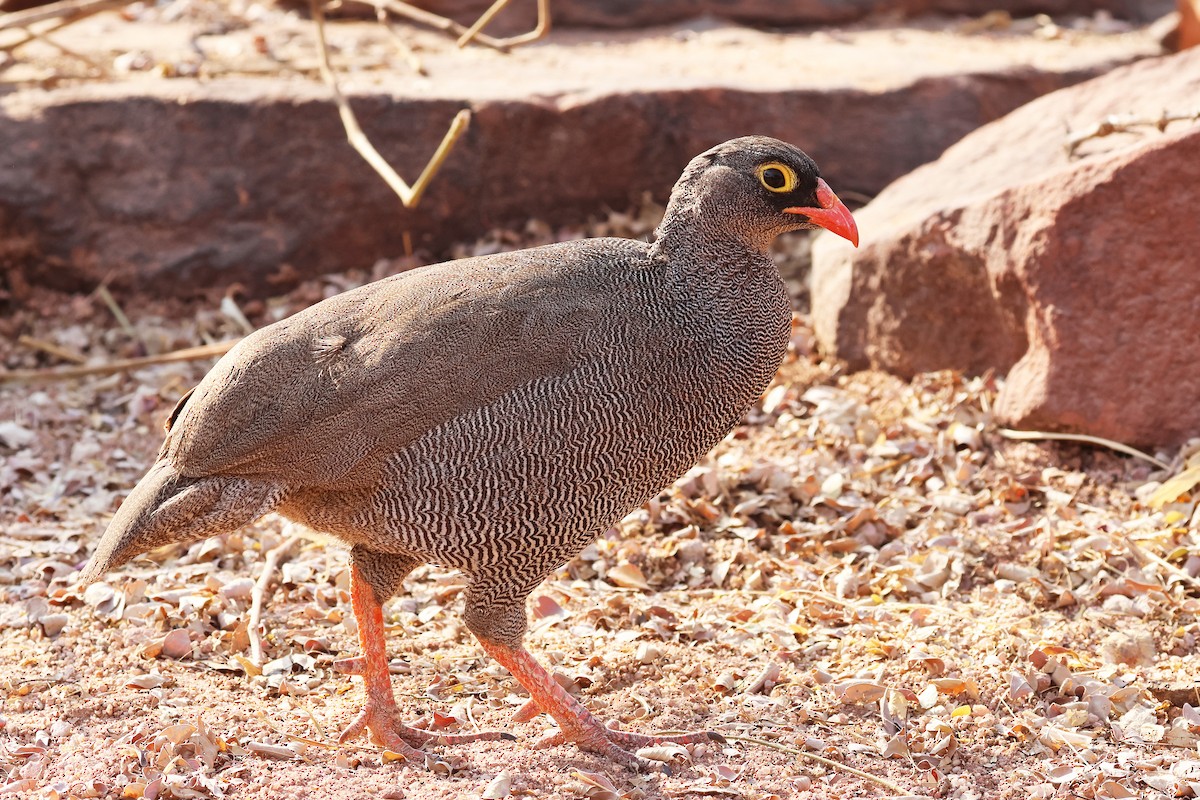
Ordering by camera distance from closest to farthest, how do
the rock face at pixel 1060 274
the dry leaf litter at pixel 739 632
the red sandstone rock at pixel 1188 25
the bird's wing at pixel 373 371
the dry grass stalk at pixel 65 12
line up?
the bird's wing at pixel 373 371 → the dry leaf litter at pixel 739 632 → the rock face at pixel 1060 274 → the dry grass stalk at pixel 65 12 → the red sandstone rock at pixel 1188 25

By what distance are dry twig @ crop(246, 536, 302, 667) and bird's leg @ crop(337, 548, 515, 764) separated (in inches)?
22.4

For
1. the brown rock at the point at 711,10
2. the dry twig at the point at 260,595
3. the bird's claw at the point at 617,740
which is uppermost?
the brown rock at the point at 711,10

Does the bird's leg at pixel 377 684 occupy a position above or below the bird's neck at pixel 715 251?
below

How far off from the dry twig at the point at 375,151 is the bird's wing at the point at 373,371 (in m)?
1.30

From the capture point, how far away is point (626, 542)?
5434 mm

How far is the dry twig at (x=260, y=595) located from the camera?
475 cm

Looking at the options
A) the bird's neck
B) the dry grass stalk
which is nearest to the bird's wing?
the bird's neck

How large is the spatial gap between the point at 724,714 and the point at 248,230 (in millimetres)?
4316

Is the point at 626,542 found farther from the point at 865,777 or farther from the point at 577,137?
the point at 577,137

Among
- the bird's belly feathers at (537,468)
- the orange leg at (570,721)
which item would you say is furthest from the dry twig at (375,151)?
the orange leg at (570,721)

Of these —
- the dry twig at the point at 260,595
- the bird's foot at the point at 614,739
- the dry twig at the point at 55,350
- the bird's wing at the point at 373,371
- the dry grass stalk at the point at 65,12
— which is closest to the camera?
the bird's wing at the point at 373,371

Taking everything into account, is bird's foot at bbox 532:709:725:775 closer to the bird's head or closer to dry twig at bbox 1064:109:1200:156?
the bird's head

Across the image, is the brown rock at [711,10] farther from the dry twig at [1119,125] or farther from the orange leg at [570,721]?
the orange leg at [570,721]

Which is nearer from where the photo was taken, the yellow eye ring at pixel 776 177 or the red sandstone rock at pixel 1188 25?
the yellow eye ring at pixel 776 177
